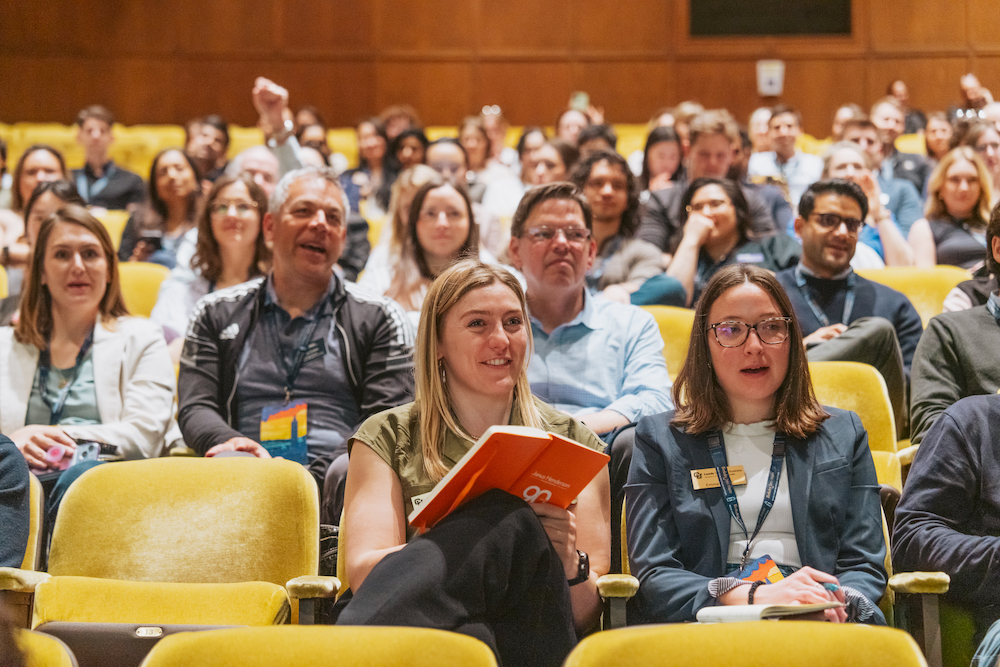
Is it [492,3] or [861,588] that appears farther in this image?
[492,3]

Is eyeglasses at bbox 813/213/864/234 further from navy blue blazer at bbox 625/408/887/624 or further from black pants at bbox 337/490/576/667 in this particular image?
black pants at bbox 337/490/576/667

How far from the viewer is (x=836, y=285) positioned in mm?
3004

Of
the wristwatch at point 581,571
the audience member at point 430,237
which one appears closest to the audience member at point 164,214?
→ the audience member at point 430,237

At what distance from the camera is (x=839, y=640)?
1.16 metres

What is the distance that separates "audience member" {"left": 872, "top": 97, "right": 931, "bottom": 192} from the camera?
5.54 metres

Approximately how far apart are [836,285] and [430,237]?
4.33ft

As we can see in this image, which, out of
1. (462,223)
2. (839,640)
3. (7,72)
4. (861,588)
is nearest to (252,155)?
(462,223)

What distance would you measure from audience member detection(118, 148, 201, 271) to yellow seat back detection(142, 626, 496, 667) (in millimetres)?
3431

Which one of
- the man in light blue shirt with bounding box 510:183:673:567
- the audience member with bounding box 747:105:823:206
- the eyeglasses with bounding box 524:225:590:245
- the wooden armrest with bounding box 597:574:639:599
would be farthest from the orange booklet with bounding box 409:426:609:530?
the audience member with bounding box 747:105:823:206

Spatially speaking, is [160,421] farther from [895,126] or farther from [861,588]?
[895,126]

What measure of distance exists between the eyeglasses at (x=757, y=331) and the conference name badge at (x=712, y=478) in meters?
0.24

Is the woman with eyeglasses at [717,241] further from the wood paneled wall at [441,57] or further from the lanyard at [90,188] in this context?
the wood paneled wall at [441,57]

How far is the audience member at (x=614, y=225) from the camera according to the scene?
357 cm

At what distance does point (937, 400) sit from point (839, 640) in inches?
51.5
